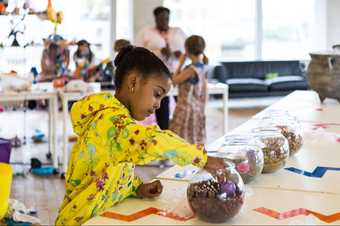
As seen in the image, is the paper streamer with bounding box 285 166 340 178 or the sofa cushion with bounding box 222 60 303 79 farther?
the sofa cushion with bounding box 222 60 303 79

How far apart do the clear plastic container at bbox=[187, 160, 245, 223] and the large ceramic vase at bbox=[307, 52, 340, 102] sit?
1.97 m

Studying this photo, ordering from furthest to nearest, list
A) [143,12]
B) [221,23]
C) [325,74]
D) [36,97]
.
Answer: [221,23]
[143,12]
[36,97]
[325,74]

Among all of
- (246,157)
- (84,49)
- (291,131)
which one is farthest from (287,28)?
(246,157)

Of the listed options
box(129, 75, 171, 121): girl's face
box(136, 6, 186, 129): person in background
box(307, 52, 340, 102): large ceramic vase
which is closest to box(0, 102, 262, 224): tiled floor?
box(136, 6, 186, 129): person in background

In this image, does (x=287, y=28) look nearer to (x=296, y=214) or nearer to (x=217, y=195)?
(x=296, y=214)

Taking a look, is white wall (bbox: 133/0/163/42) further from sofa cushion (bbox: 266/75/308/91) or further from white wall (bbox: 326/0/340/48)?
white wall (bbox: 326/0/340/48)

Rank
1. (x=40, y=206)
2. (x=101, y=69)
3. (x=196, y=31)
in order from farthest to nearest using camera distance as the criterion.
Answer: (x=196, y=31)
(x=101, y=69)
(x=40, y=206)

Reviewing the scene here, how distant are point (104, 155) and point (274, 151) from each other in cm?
58

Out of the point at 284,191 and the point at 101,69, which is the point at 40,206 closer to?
the point at 101,69

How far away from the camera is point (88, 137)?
1596 millimetres

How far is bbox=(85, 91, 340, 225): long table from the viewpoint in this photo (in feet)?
4.70

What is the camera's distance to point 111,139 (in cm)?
153

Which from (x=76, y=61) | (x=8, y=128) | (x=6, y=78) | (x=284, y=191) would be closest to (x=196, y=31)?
(x=8, y=128)

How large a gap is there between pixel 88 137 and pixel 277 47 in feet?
28.9
